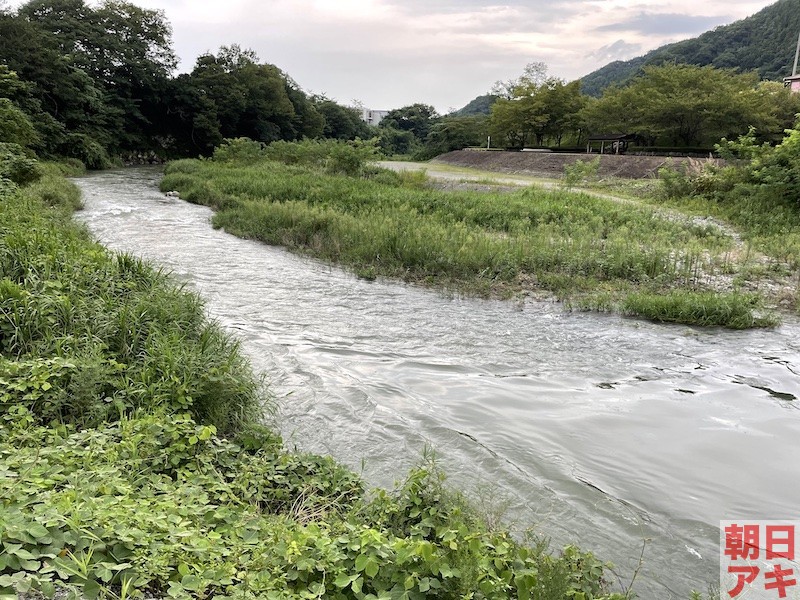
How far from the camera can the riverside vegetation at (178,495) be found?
2305 mm

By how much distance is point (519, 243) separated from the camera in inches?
439

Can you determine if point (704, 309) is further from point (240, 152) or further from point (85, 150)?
point (85, 150)

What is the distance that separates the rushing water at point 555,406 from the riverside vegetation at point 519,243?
65 centimetres

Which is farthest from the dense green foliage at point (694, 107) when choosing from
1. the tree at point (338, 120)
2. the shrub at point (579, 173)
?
the tree at point (338, 120)

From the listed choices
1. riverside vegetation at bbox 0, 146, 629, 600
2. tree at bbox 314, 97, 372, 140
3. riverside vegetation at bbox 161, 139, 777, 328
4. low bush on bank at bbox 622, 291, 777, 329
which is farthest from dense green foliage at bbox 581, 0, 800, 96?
riverside vegetation at bbox 0, 146, 629, 600

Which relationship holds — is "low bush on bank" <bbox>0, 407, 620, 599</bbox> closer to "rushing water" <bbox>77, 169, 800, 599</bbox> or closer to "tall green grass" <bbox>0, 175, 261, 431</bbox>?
"tall green grass" <bbox>0, 175, 261, 431</bbox>

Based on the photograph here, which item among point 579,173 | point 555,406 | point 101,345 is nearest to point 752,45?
point 579,173

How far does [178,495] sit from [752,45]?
6597cm

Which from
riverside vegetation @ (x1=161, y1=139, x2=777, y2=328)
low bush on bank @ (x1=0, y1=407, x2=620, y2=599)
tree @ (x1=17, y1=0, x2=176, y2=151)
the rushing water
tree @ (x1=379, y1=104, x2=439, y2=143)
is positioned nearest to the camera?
low bush on bank @ (x1=0, y1=407, x2=620, y2=599)

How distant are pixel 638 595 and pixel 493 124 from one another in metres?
45.9

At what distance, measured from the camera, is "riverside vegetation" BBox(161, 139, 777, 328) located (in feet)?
28.9

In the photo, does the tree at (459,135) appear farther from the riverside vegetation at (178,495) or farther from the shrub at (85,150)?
the riverside vegetation at (178,495)

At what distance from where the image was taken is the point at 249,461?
3977 mm

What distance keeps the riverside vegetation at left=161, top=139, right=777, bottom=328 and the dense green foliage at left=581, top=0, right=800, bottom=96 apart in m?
38.1
